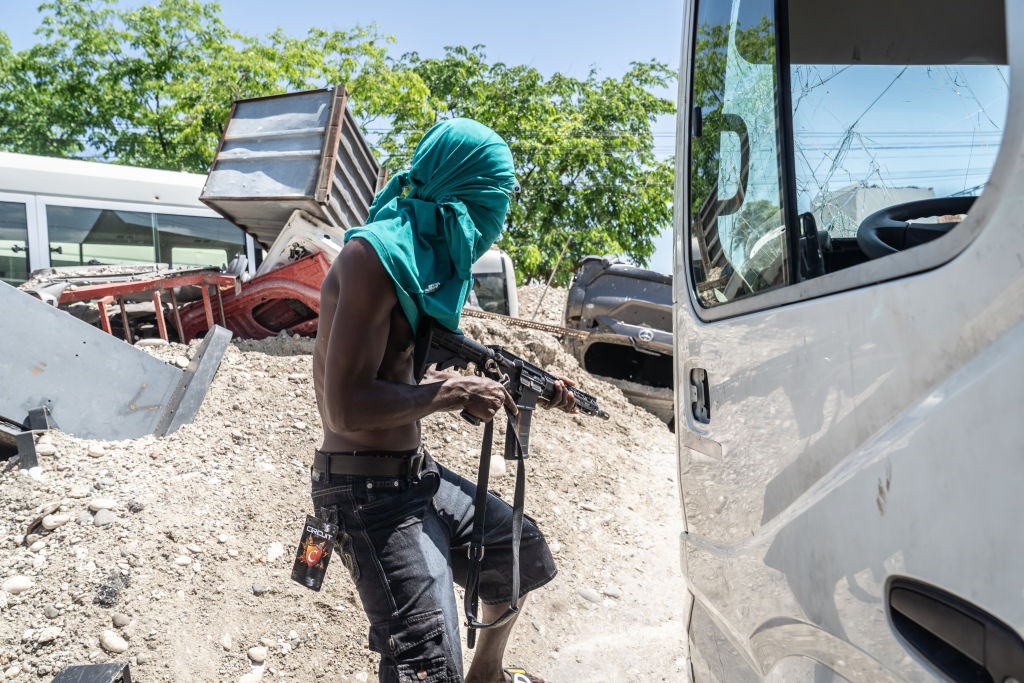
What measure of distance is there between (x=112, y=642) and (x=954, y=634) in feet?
9.72

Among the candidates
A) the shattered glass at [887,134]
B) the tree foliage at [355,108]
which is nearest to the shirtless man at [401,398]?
the shattered glass at [887,134]

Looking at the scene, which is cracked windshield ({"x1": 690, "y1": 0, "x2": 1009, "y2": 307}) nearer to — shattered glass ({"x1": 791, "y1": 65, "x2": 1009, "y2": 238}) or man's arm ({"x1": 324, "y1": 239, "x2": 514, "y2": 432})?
shattered glass ({"x1": 791, "y1": 65, "x2": 1009, "y2": 238})

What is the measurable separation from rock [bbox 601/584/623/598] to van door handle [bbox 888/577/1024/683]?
3.15 metres

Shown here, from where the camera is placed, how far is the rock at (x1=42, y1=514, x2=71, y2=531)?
347 cm

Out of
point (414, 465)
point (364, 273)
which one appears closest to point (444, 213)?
point (364, 273)

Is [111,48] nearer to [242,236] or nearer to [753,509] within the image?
[242,236]

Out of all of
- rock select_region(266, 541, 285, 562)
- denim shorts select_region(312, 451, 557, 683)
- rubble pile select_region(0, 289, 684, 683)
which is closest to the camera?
denim shorts select_region(312, 451, 557, 683)

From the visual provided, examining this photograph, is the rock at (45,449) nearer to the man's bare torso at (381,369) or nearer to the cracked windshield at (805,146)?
the man's bare torso at (381,369)

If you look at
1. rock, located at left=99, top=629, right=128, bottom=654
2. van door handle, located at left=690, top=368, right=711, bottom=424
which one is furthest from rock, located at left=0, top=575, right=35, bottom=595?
van door handle, located at left=690, top=368, right=711, bottom=424

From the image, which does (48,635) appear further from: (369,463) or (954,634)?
(954,634)

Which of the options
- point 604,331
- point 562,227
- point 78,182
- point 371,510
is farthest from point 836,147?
point 562,227

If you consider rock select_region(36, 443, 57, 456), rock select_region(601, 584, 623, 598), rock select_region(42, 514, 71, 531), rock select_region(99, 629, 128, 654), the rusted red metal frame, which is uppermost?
the rusted red metal frame

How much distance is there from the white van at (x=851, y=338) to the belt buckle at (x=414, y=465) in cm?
72

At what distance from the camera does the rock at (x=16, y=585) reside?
314 centimetres
